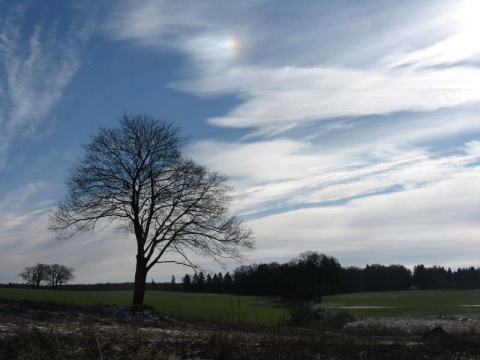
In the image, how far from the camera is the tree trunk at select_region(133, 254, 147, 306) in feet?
99.8

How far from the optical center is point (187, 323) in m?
27.4

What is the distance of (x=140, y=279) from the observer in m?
30.6

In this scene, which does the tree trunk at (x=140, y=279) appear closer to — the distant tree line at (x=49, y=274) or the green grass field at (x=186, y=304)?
the green grass field at (x=186, y=304)

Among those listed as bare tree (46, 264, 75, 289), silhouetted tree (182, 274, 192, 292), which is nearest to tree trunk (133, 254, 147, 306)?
silhouetted tree (182, 274, 192, 292)

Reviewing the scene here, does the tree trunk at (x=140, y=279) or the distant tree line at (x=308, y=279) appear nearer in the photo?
the tree trunk at (x=140, y=279)

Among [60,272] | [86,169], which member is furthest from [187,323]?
[60,272]

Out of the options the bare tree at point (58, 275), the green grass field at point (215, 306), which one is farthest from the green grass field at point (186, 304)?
the bare tree at point (58, 275)

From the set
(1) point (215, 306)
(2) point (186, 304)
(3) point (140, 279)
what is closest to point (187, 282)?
(2) point (186, 304)

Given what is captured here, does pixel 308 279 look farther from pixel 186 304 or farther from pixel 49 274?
pixel 49 274

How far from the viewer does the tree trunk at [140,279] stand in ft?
99.8

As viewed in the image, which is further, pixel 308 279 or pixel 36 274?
pixel 36 274

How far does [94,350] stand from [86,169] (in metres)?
20.9

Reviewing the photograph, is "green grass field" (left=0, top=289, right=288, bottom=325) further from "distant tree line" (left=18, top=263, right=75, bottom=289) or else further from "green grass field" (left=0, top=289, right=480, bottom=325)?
"distant tree line" (left=18, top=263, right=75, bottom=289)

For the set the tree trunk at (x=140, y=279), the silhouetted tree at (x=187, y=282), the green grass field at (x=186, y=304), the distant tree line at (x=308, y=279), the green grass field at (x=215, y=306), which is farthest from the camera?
the silhouetted tree at (x=187, y=282)
